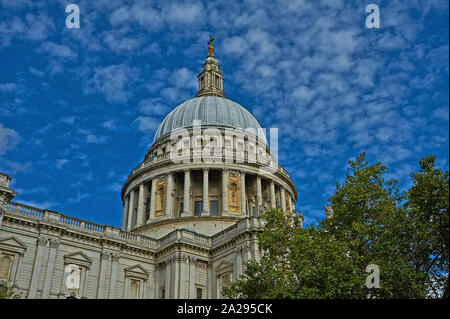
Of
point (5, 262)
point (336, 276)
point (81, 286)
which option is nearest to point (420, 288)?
point (336, 276)

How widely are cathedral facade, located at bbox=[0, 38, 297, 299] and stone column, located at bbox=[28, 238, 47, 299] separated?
7 cm

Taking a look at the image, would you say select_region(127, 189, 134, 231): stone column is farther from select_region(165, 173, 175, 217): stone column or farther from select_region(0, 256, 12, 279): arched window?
select_region(0, 256, 12, 279): arched window

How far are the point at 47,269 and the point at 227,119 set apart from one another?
32262mm

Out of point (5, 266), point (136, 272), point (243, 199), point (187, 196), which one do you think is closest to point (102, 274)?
point (136, 272)

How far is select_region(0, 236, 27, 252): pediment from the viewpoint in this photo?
33406mm

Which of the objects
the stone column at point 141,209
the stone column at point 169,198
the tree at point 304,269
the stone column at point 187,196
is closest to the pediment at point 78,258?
the stone column at point 169,198

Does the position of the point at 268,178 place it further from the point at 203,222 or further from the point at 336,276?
the point at 336,276

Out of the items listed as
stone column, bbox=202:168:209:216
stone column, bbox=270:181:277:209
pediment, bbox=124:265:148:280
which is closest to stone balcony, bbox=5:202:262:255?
pediment, bbox=124:265:148:280

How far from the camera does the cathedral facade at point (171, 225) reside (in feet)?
114

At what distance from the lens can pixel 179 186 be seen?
54.0 meters

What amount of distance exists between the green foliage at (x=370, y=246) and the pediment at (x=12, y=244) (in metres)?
17.9

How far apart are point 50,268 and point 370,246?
2369 centimetres

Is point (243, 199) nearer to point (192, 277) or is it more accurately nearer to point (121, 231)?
point (192, 277)

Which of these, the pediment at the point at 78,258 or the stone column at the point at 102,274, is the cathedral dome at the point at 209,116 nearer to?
the stone column at the point at 102,274
